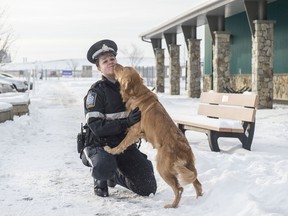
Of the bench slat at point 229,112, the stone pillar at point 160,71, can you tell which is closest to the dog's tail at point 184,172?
the bench slat at point 229,112

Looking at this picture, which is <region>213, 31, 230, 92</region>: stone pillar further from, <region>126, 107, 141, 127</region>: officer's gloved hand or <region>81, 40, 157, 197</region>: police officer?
<region>126, 107, 141, 127</region>: officer's gloved hand

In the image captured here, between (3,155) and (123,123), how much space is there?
3.33m

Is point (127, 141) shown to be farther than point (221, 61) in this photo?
No

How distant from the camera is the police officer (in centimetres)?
502

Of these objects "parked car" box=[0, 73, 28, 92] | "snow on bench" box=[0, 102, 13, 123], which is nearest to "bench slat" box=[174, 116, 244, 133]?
"snow on bench" box=[0, 102, 13, 123]

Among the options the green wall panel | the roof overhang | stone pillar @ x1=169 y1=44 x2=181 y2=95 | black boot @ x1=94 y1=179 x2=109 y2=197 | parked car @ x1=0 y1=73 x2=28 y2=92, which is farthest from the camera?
parked car @ x1=0 y1=73 x2=28 y2=92

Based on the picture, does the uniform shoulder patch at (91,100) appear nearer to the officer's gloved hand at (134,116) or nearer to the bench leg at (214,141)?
the officer's gloved hand at (134,116)

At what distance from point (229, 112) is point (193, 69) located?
14524 mm

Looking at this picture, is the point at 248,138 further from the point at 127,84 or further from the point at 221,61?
the point at 221,61

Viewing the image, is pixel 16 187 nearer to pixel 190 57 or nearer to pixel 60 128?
pixel 60 128

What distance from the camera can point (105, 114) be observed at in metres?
5.19

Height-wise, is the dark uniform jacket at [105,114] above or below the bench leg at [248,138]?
above

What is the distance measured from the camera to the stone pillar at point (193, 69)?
22.5m

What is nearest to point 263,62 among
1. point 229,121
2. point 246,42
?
point 246,42
